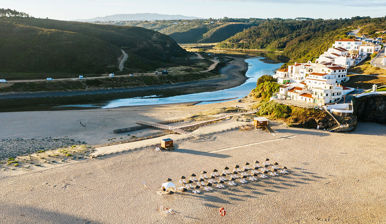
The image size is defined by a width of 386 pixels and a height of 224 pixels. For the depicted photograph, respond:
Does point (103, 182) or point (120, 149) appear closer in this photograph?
point (103, 182)

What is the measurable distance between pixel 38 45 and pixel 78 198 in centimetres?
8733

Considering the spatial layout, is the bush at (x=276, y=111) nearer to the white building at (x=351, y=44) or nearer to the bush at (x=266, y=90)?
the bush at (x=266, y=90)

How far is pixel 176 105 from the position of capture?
58562 mm

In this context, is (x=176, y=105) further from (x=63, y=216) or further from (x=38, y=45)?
(x=38, y=45)

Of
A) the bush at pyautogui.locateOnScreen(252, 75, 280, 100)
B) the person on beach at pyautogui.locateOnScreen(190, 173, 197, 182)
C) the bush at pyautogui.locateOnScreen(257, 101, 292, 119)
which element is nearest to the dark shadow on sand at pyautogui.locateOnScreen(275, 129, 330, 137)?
the bush at pyautogui.locateOnScreen(257, 101, 292, 119)

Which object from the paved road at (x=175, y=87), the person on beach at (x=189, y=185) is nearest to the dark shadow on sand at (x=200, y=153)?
the person on beach at (x=189, y=185)

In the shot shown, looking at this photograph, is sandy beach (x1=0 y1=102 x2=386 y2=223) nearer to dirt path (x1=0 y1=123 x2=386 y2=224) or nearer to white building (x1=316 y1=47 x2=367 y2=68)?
dirt path (x1=0 y1=123 x2=386 y2=224)

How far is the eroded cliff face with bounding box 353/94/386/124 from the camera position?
43.0m

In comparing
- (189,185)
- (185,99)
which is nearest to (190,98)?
(185,99)

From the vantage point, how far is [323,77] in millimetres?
46406

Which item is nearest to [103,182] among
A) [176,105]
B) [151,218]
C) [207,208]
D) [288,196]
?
[151,218]

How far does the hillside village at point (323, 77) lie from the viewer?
43000mm

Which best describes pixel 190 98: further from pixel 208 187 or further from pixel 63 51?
pixel 63 51

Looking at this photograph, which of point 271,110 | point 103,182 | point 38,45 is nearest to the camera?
point 103,182
